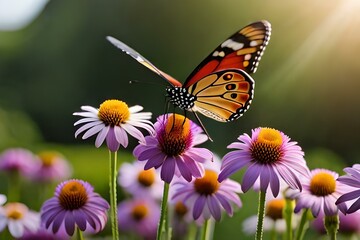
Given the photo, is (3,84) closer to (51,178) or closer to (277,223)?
(51,178)

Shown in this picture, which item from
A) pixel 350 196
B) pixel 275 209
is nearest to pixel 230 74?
pixel 275 209

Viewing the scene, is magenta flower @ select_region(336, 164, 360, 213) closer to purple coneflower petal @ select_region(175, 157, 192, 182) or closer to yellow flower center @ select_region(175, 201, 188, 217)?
purple coneflower petal @ select_region(175, 157, 192, 182)

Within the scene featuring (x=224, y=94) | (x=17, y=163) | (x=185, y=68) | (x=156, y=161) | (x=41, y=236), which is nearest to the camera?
(x=156, y=161)

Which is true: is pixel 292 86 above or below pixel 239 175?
above

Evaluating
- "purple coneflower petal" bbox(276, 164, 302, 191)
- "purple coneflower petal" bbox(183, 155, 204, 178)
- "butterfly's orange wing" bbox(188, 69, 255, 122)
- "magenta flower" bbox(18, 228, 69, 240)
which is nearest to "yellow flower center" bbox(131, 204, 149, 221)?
"magenta flower" bbox(18, 228, 69, 240)

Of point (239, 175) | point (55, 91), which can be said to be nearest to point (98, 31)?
point (55, 91)

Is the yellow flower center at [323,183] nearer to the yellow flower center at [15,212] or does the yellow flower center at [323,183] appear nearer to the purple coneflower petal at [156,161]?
the purple coneflower petal at [156,161]

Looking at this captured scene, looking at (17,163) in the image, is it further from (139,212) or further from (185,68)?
(185,68)
